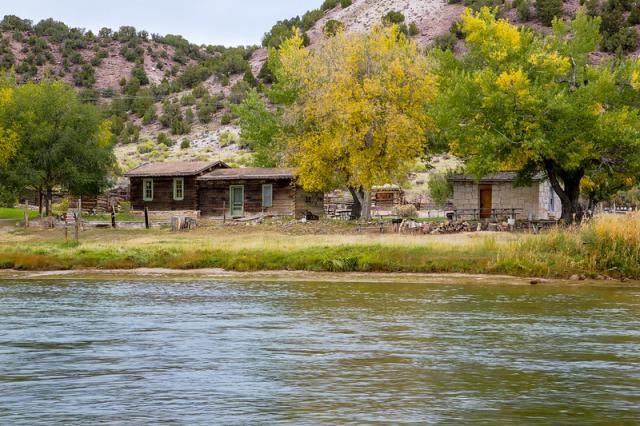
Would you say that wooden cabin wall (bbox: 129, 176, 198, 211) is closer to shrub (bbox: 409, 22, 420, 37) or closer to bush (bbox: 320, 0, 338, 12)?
shrub (bbox: 409, 22, 420, 37)

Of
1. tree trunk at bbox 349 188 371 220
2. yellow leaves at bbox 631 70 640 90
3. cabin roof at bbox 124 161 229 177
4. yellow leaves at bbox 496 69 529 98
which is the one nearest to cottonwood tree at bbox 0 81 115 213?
cabin roof at bbox 124 161 229 177

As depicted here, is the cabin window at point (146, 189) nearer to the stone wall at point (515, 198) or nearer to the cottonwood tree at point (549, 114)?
the stone wall at point (515, 198)

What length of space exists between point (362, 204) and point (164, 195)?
1569 centimetres

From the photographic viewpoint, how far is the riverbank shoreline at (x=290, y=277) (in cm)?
2830

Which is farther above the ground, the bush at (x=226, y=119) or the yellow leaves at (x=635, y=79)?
the bush at (x=226, y=119)

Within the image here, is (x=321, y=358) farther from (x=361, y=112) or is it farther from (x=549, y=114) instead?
(x=361, y=112)

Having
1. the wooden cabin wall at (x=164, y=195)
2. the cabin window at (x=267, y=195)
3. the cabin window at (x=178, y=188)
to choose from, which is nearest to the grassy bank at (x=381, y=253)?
the cabin window at (x=267, y=195)

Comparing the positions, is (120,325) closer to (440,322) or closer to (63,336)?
(63,336)

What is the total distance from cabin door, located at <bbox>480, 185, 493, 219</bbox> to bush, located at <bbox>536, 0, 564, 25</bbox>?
5670 cm

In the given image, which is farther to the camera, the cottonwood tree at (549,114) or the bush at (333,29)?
the bush at (333,29)

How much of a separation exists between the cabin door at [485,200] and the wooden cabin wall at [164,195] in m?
18.8

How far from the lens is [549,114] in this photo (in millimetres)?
38375

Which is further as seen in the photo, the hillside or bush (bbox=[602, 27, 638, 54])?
the hillside

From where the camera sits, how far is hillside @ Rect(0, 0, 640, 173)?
94.6m
